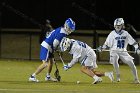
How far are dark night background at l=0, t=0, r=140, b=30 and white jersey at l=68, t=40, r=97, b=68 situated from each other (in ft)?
53.5

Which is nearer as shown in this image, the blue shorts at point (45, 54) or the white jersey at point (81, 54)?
the white jersey at point (81, 54)

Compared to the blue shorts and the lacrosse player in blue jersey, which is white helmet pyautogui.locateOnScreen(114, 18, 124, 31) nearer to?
the lacrosse player in blue jersey

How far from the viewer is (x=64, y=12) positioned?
3381 cm

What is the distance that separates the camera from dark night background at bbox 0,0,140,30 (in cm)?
3281

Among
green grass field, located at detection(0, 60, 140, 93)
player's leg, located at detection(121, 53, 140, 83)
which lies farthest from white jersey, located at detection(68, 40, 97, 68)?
player's leg, located at detection(121, 53, 140, 83)

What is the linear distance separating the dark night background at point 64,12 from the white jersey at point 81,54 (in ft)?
53.5

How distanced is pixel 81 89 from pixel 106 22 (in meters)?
17.7

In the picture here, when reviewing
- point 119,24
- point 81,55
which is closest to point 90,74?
point 81,55

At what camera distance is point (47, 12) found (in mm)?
33750

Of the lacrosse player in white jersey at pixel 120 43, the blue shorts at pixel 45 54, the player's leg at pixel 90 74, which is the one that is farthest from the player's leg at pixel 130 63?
the blue shorts at pixel 45 54

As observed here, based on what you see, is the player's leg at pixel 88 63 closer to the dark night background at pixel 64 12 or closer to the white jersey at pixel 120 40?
the white jersey at pixel 120 40

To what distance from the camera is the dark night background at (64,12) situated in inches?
1292

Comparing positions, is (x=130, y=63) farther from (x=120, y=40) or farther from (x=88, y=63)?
(x=88, y=63)

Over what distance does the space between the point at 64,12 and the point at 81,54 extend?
18.2 m
